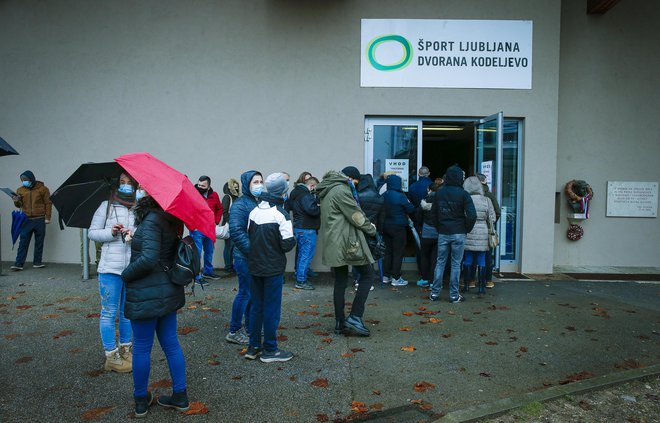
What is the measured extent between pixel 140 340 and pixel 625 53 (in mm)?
10966

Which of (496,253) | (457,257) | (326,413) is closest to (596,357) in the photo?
(457,257)

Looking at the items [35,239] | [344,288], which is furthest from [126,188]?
[35,239]

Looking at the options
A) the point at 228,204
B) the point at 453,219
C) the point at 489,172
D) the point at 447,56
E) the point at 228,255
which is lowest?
the point at 228,255

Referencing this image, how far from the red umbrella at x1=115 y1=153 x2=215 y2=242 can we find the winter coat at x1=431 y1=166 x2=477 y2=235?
14.6 ft

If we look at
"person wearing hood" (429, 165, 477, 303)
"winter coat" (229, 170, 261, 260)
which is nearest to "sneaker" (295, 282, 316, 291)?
"person wearing hood" (429, 165, 477, 303)

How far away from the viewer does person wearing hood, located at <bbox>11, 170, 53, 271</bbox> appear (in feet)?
32.6

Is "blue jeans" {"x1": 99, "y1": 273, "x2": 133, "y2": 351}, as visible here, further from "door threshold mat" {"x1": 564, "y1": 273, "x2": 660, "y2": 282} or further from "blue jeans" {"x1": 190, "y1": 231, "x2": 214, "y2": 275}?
"door threshold mat" {"x1": 564, "y1": 273, "x2": 660, "y2": 282}

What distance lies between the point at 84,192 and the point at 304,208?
13.7ft

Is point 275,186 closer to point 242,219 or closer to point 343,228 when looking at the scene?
point 242,219

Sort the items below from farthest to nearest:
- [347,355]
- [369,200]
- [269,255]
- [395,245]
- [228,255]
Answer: [228,255]
[395,245]
[369,200]
[347,355]
[269,255]

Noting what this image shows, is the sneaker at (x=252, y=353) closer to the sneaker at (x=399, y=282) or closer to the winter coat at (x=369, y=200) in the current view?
the winter coat at (x=369, y=200)

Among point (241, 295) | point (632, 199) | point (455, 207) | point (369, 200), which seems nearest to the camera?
point (241, 295)

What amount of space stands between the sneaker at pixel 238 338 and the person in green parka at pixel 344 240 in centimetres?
108

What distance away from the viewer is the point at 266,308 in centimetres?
499
